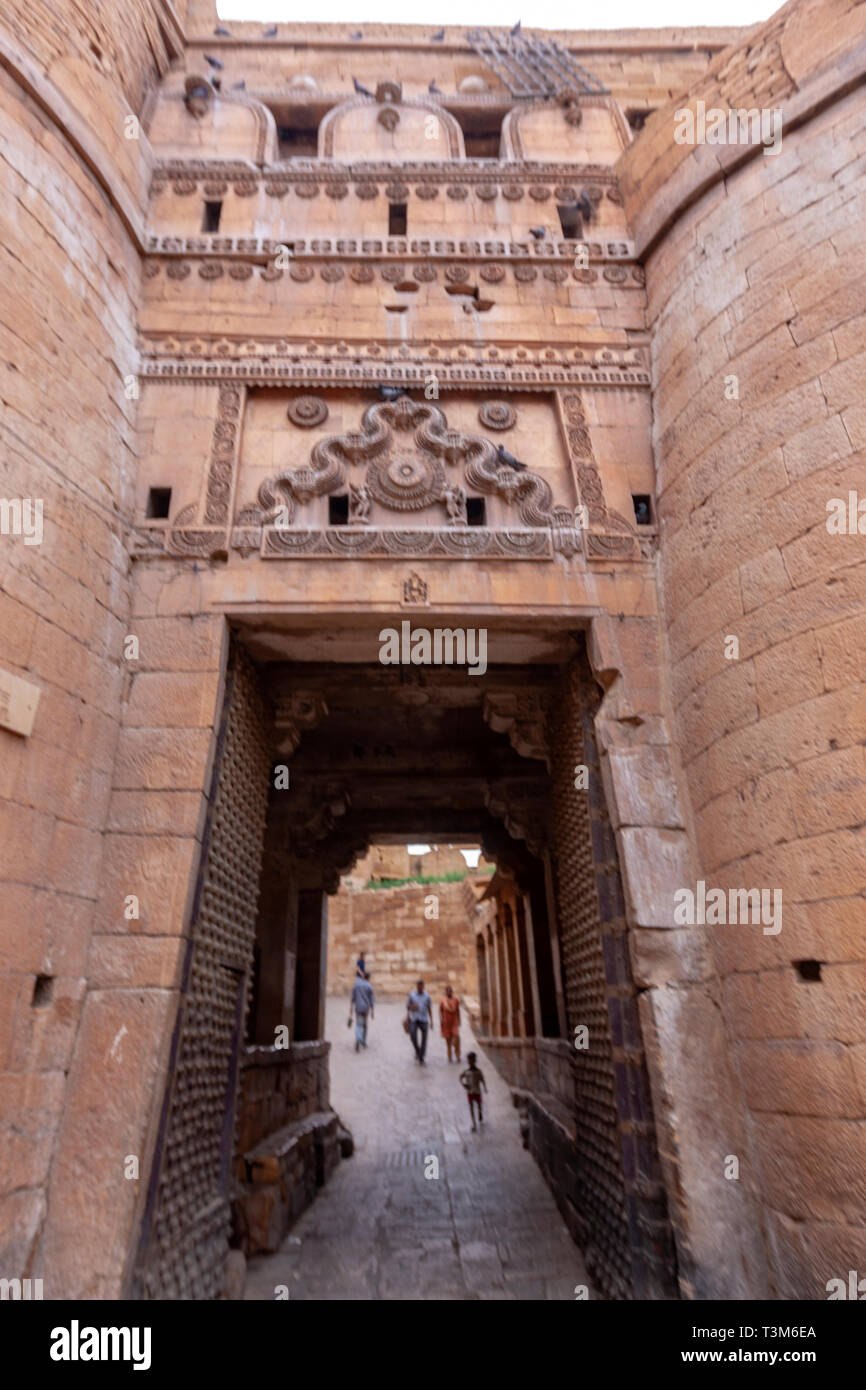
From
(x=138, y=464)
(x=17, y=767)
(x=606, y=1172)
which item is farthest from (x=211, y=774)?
(x=606, y=1172)

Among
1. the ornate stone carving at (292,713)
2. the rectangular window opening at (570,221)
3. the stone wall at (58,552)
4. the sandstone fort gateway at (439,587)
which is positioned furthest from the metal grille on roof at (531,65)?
the ornate stone carving at (292,713)

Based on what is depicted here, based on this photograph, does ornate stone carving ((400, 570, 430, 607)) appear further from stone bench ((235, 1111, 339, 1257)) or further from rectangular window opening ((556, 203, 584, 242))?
stone bench ((235, 1111, 339, 1257))

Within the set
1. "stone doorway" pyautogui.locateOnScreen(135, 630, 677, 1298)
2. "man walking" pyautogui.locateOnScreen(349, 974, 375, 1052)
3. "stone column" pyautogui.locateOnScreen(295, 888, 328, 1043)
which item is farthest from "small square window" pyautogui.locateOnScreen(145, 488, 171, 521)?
"man walking" pyautogui.locateOnScreen(349, 974, 375, 1052)

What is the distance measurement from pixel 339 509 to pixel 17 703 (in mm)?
2586

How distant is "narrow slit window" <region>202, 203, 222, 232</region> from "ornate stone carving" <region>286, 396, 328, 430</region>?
2091 mm

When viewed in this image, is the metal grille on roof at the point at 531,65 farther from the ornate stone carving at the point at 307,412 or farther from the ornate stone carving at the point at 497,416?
the ornate stone carving at the point at 307,412

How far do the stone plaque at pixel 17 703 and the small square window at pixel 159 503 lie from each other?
179cm

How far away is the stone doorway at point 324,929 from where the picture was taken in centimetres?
428

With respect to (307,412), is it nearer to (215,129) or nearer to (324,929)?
(215,129)

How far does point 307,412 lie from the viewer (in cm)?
575

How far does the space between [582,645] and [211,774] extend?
8.55ft

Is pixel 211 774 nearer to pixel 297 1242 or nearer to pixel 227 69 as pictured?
pixel 297 1242

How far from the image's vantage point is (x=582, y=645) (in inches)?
213

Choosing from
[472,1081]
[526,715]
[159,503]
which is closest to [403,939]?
[472,1081]
